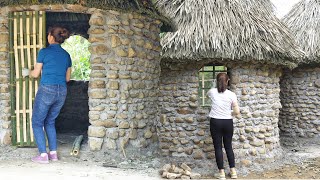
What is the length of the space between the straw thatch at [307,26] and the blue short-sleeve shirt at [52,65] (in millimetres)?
7180

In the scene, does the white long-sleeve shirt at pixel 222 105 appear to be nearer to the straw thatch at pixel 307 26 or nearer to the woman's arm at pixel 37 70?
the woman's arm at pixel 37 70

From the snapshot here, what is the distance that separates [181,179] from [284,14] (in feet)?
27.5

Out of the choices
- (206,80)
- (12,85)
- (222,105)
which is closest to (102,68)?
(12,85)

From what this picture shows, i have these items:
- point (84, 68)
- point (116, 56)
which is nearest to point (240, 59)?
point (116, 56)

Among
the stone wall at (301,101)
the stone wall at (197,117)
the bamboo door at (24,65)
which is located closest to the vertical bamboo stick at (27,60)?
the bamboo door at (24,65)

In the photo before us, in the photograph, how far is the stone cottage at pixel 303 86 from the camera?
A: 11.0m

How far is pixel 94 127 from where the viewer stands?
6160 mm

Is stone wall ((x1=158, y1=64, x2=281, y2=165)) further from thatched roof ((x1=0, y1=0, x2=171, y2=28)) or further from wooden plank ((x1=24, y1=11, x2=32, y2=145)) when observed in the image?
wooden plank ((x1=24, y1=11, x2=32, y2=145))

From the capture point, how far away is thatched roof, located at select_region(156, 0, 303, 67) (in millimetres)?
8031

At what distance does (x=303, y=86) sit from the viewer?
37.2 feet

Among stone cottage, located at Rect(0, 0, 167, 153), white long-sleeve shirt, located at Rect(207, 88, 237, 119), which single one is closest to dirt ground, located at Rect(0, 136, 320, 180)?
stone cottage, located at Rect(0, 0, 167, 153)

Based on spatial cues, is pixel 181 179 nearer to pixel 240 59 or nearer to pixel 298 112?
pixel 240 59

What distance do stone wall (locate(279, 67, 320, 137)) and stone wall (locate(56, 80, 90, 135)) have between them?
19.2 feet

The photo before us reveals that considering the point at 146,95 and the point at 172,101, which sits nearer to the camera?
the point at 146,95
